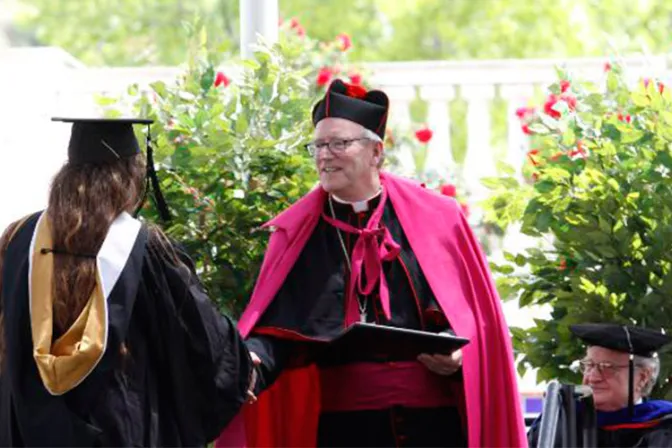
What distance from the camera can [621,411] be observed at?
8.11 metres

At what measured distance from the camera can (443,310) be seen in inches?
287

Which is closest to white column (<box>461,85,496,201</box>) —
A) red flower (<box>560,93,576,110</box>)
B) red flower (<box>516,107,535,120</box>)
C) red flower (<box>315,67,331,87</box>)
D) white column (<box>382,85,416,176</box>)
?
white column (<box>382,85,416,176</box>)

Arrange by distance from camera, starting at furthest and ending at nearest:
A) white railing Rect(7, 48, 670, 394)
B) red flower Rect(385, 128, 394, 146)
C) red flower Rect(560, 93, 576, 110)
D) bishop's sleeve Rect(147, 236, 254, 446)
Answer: white railing Rect(7, 48, 670, 394), red flower Rect(385, 128, 394, 146), red flower Rect(560, 93, 576, 110), bishop's sleeve Rect(147, 236, 254, 446)

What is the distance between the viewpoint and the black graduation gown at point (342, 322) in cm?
731

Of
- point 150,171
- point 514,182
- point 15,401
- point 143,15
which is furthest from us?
point 143,15

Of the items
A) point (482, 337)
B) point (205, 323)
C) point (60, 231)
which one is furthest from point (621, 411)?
point (60, 231)

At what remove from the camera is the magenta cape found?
24.0ft

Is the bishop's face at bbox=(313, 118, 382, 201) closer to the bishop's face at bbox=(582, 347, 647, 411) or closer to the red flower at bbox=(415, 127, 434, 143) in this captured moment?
the bishop's face at bbox=(582, 347, 647, 411)

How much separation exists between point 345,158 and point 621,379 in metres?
1.72

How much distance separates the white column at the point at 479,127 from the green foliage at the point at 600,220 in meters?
4.85

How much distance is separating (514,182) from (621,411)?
51.7 inches

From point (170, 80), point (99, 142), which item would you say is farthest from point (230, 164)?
point (170, 80)

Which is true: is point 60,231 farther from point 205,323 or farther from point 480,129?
point 480,129

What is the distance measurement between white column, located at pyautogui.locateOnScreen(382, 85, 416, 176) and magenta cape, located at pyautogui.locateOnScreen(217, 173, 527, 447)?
483 centimetres
